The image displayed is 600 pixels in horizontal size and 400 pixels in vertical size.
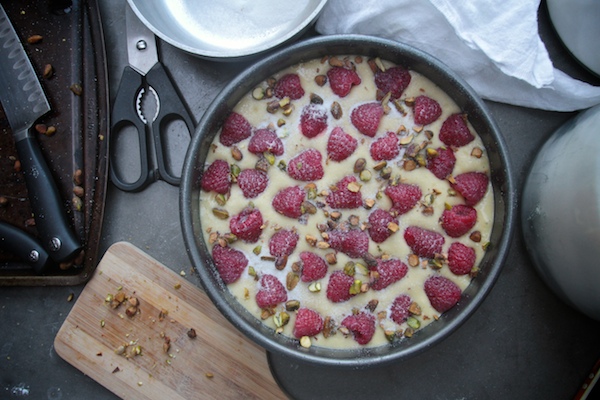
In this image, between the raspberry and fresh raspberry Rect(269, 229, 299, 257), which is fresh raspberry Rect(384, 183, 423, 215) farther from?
fresh raspberry Rect(269, 229, 299, 257)

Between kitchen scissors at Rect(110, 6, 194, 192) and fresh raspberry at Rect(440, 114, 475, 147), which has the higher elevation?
fresh raspberry at Rect(440, 114, 475, 147)

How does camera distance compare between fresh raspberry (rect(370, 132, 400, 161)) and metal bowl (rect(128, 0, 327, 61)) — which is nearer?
fresh raspberry (rect(370, 132, 400, 161))

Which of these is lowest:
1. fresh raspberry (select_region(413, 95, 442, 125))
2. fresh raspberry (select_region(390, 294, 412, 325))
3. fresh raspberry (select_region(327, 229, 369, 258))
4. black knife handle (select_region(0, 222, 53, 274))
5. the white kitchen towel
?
black knife handle (select_region(0, 222, 53, 274))

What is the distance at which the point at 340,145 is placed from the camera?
1233 millimetres

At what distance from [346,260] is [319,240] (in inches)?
3.0

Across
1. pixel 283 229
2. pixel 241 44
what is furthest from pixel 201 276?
pixel 241 44

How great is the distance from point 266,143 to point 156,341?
22.0 inches

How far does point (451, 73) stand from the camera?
46.5 inches

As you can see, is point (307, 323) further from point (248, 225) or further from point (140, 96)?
point (140, 96)

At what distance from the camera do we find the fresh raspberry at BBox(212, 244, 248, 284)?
1.25 m

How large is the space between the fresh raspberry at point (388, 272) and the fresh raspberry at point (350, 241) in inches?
2.0

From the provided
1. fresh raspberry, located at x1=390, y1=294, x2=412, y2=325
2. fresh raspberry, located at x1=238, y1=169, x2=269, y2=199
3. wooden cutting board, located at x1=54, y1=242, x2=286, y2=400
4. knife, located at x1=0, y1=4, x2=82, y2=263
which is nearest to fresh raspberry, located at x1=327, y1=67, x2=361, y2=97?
fresh raspberry, located at x1=238, y1=169, x2=269, y2=199

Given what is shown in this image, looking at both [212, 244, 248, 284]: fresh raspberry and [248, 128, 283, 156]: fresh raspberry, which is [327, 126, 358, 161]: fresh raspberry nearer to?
[248, 128, 283, 156]: fresh raspberry

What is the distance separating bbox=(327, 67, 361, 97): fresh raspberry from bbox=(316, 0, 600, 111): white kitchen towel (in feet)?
0.44
